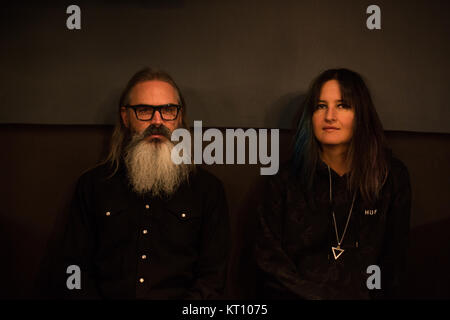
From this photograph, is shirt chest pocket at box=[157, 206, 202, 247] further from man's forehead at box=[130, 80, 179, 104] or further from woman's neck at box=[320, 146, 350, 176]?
woman's neck at box=[320, 146, 350, 176]

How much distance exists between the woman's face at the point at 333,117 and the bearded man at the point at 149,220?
0.59 meters

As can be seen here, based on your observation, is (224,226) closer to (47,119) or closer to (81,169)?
(81,169)

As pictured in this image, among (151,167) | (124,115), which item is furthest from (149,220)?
(124,115)

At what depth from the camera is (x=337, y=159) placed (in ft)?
6.10

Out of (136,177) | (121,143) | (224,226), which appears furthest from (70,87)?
(224,226)

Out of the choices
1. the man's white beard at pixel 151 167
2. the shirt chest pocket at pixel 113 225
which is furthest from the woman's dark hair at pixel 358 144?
the shirt chest pocket at pixel 113 225

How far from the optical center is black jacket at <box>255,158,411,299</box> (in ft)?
5.60

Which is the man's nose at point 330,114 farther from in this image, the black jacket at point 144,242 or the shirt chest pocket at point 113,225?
the shirt chest pocket at point 113,225

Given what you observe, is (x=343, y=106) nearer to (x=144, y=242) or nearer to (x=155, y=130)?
(x=155, y=130)

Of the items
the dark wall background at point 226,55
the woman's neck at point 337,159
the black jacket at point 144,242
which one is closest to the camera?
the black jacket at point 144,242

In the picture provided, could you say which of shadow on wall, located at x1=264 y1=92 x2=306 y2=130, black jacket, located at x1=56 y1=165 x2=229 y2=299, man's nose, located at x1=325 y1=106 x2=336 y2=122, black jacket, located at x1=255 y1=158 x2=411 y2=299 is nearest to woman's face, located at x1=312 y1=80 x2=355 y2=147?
man's nose, located at x1=325 y1=106 x2=336 y2=122

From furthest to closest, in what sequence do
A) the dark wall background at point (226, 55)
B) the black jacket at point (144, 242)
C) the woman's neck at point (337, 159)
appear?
the dark wall background at point (226, 55), the woman's neck at point (337, 159), the black jacket at point (144, 242)

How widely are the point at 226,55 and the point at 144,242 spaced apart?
1078mm

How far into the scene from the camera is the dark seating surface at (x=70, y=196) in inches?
82.4
